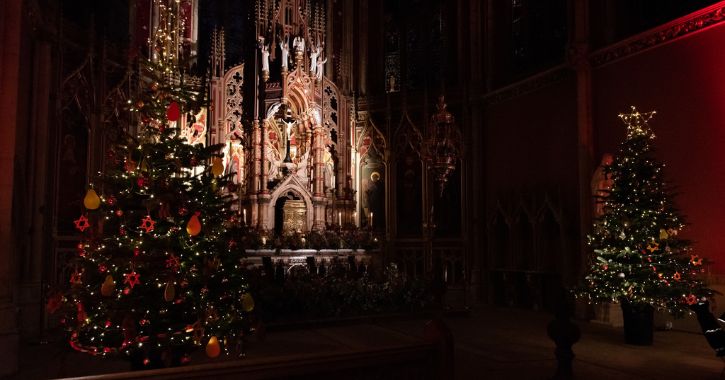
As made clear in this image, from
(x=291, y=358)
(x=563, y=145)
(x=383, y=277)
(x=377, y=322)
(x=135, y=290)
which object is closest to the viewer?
(x=291, y=358)

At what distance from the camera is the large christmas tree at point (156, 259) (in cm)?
538

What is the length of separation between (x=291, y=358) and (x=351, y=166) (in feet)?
45.4

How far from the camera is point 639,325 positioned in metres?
8.97

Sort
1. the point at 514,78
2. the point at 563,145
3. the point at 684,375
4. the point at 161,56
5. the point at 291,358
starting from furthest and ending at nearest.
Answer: the point at 514,78
the point at 563,145
the point at 684,375
the point at 161,56
the point at 291,358

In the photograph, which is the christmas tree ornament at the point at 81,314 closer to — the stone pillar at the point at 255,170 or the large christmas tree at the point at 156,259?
the large christmas tree at the point at 156,259

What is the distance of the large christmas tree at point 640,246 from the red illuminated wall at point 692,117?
1286mm

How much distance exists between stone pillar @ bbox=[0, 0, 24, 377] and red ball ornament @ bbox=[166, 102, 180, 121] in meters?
3.04

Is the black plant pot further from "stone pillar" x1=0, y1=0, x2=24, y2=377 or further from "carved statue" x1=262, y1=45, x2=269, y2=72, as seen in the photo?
"carved statue" x1=262, y1=45, x2=269, y2=72

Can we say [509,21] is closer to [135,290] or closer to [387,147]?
[387,147]

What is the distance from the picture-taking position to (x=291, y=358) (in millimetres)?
3211

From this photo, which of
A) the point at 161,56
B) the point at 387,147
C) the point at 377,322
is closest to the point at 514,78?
the point at 387,147

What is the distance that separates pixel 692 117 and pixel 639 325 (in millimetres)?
4355

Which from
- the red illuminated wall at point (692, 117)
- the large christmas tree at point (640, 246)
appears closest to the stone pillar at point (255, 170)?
the large christmas tree at point (640, 246)

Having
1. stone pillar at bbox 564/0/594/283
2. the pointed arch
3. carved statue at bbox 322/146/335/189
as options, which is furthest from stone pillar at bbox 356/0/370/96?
stone pillar at bbox 564/0/594/283
